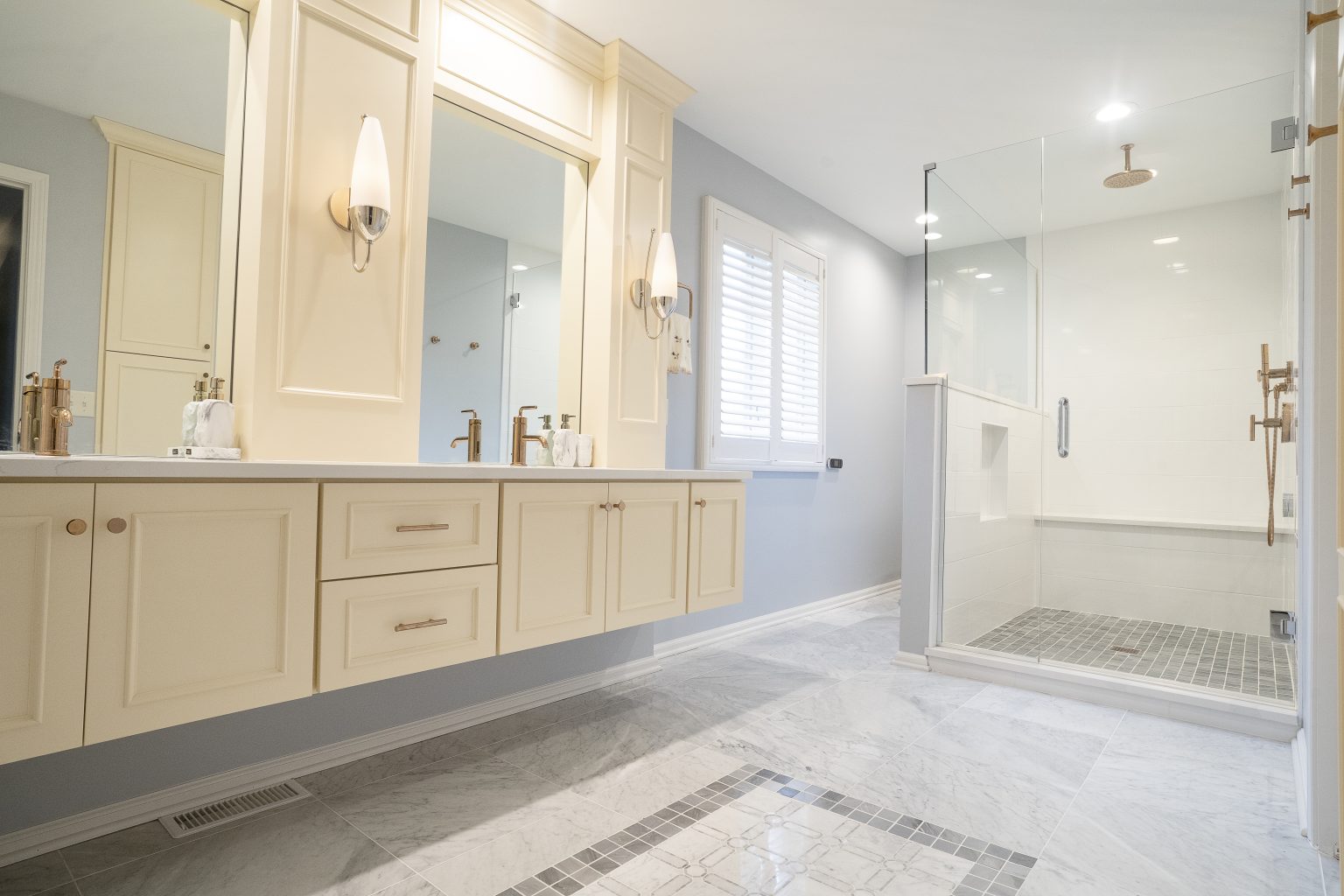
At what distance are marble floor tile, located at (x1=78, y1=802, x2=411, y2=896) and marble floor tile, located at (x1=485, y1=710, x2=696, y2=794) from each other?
528 mm

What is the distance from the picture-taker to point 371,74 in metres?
2.01

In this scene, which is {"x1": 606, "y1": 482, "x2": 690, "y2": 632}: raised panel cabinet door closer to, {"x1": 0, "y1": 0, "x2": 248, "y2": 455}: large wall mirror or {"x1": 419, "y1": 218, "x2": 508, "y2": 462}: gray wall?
{"x1": 419, "y1": 218, "x2": 508, "y2": 462}: gray wall

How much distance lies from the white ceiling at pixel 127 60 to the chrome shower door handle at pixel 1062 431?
129 inches

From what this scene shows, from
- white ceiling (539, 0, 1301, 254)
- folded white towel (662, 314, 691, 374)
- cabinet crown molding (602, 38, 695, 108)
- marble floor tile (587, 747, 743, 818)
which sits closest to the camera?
marble floor tile (587, 747, 743, 818)

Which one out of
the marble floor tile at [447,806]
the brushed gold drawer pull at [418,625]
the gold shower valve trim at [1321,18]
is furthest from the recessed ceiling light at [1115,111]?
the marble floor tile at [447,806]

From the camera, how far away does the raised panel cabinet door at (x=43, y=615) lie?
113cm

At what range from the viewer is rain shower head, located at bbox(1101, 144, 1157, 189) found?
3096 mm

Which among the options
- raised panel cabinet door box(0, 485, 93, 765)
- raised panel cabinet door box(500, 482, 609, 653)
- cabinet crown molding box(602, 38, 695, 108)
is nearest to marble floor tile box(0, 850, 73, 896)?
raised panel cabinet door box(0, 485, 93, 765)

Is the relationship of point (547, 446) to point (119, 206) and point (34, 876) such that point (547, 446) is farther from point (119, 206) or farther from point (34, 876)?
point (34, 876)

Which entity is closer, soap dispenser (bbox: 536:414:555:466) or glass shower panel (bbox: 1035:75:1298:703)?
soap dispenser (bbox: 536:414:555:466)

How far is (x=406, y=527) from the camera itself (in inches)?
65.6

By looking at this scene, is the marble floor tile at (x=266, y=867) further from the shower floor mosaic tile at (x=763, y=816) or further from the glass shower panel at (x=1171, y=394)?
the glass shower panel at (x=1171, y=394)

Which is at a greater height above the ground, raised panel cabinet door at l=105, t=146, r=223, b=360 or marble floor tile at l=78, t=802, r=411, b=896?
raised panel cabinet door at l=105, t=146, r=223, b=360

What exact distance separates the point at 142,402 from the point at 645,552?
1.38 meters
